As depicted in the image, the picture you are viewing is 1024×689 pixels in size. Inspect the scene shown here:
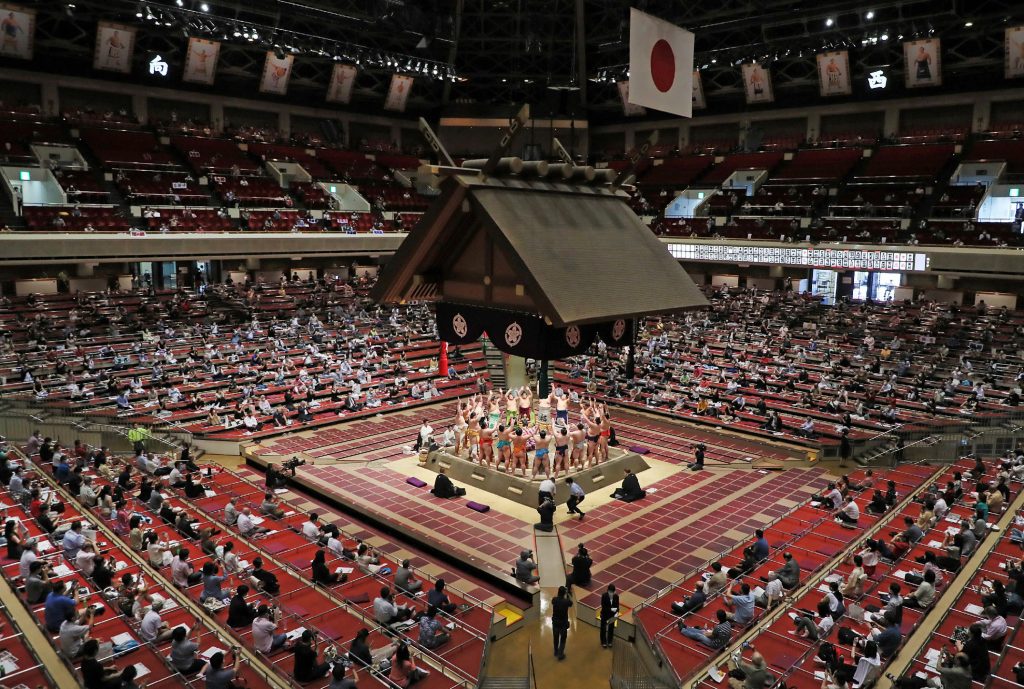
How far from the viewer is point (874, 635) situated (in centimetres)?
810

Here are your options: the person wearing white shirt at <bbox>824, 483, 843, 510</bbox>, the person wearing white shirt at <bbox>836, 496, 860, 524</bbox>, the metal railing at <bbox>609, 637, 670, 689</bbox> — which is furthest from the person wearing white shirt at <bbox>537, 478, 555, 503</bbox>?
the person wearing white shirt at <bbox>824, 483, 843, 510</bbox>

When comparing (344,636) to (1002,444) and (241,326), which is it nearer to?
(1002,444)

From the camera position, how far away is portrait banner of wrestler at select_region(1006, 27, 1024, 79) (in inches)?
1076

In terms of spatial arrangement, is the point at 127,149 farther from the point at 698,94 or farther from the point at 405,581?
the point at 698,94

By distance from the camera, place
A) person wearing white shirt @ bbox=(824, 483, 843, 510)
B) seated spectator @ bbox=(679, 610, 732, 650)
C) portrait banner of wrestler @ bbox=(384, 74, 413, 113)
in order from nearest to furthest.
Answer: seated spectator @ bbox=(679, 610, 732, 650) → person wearing white shirt @ bbox=(824, 483, 843, 510) → portrait banner of wrestler @ bbox=(384, 74, 413, 113)

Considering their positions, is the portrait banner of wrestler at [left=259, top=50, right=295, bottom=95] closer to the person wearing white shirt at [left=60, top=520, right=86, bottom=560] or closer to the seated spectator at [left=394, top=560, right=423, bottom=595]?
the person wearing white shirt at [left=60, top=520, right=86, bottom=560]

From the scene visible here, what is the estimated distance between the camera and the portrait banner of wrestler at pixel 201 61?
32.0 m

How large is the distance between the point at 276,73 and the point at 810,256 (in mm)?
26534

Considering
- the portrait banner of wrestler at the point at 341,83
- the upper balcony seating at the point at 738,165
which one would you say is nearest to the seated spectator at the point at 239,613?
the upper balcony seating at the point at 738,165

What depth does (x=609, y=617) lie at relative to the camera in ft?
30.5

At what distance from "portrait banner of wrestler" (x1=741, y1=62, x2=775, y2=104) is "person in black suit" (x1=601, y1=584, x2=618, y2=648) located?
31494 mm

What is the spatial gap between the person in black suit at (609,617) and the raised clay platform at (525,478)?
5.15 meters

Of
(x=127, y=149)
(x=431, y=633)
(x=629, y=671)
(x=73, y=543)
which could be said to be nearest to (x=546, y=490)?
(x=629, y=671)

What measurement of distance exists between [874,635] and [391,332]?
70.4 feet
